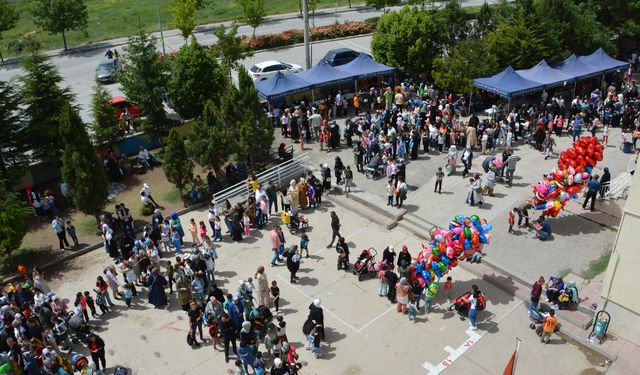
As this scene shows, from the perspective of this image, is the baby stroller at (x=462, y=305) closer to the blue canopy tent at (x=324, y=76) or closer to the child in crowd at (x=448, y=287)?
the child in crowd at (x=448, y=287)

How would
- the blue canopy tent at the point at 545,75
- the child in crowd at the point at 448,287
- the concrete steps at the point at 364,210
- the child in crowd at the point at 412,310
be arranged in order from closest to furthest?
1. the child in crowd at the point at 412,310
2. the child in crowd at the point at 448,287
3. the concrete steps at the point at 364,210
4. the blue canopy tent at the point at 545,75

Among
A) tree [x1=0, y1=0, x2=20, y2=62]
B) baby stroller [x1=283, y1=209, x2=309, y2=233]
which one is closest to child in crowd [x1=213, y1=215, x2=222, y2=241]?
baby stroller [x1=283, y1=209, x2=309, y2=233]

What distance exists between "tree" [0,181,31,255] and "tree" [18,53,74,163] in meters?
4.91

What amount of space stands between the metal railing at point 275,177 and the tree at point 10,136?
314 inches

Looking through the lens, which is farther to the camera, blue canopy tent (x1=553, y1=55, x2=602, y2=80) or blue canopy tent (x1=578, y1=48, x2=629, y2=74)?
blue canopy tent (x1=578, y1=48, x2=629, y2=74)

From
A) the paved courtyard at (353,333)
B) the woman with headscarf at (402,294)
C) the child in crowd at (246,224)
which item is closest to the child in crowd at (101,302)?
the paved courtyard at (353,333)

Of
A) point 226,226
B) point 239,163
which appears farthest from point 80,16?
point 226,226

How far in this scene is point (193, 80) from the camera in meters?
26.2

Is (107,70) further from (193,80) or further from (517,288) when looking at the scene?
(517,288)

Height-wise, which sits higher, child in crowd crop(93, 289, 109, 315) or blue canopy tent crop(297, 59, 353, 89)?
blue canopy tent crop(297, 59, 353, 89)

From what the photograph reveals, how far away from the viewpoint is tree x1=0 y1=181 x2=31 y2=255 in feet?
60.3

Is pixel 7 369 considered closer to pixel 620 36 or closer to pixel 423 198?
pixel 423 198

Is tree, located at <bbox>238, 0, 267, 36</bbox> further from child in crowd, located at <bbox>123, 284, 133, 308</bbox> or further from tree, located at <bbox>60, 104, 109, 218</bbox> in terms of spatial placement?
child in crowd, located at <bbox>123, 284, 133, 308</bbox>

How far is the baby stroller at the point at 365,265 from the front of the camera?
17.5 meters
